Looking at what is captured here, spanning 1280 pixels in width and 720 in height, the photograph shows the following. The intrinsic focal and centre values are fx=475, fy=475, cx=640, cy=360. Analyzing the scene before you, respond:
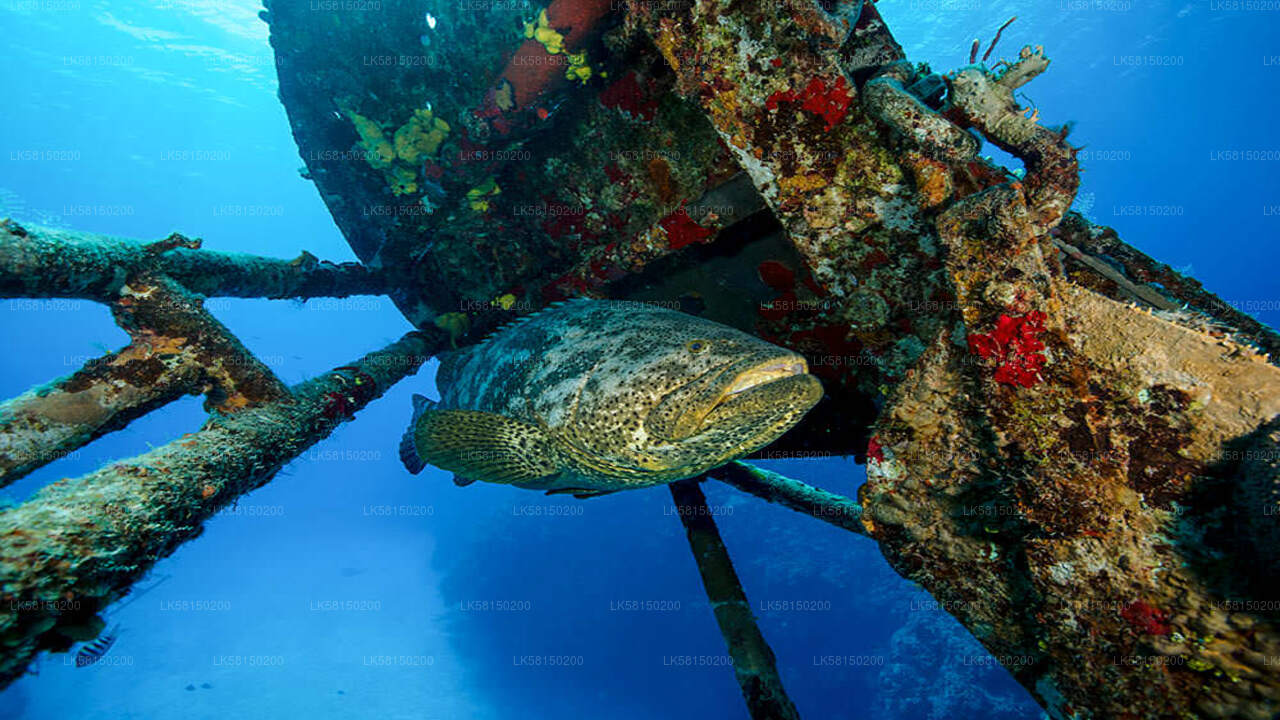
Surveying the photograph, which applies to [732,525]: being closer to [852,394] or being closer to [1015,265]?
[852,394]

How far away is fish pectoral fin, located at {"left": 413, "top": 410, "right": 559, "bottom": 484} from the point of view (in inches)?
128

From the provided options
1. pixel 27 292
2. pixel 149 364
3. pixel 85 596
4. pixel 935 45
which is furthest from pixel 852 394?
pixel 935 45

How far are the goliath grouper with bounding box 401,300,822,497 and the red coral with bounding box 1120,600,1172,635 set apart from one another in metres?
1.36

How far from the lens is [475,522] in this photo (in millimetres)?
39656

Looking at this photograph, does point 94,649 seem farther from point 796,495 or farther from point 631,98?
point 796,495

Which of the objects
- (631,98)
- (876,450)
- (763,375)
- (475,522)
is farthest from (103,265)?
(475,522)

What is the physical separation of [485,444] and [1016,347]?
303cm

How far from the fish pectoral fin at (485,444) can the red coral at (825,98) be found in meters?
2.50

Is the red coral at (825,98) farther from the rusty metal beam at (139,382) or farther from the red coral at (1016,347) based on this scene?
the rusty metal beam at (139,382)

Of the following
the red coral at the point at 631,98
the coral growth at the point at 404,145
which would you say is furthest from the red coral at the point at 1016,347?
the coral growth at the point at 404,145

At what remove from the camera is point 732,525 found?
30.5 metres

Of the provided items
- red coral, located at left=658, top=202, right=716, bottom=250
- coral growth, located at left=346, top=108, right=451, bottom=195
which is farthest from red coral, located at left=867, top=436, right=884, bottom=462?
coral growth, located at left=346, top=108, right=451, bottom=195

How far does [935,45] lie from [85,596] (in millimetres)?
74236

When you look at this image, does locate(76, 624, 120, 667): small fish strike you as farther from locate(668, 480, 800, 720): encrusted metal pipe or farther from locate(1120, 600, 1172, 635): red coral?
locate(1120, 600, 1172, 635): red coral
